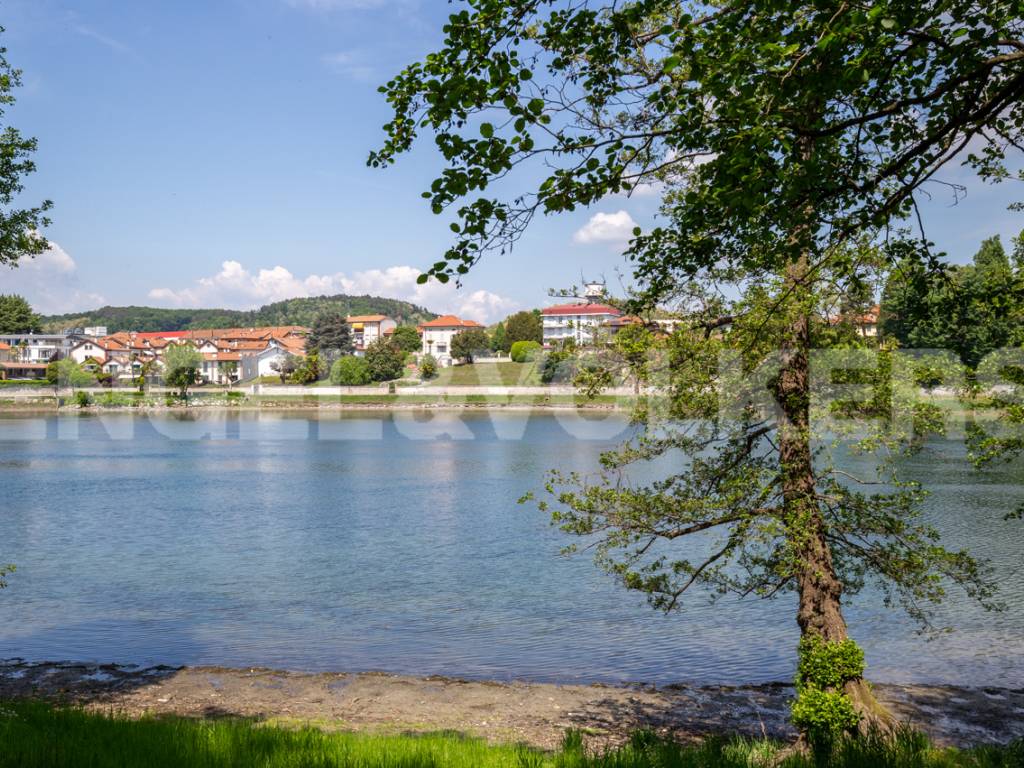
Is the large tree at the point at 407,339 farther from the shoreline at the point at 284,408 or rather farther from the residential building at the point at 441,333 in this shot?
the shoreline at the point at 284,408

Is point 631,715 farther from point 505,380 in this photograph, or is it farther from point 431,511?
point 505,380

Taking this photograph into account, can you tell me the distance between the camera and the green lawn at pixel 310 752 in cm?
584

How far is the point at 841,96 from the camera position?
612cm

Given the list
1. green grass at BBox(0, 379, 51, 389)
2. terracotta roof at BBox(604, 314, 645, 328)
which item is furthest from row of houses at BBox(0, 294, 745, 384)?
terracotta roof at BBox(604, 314, 645, 328)

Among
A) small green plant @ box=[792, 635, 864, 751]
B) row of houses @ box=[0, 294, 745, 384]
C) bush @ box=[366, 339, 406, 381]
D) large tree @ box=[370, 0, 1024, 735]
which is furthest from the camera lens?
row of houses @ box=[0, 294, 745, 384]

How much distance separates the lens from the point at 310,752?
20.6 ft

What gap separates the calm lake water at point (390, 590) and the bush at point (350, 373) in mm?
69051

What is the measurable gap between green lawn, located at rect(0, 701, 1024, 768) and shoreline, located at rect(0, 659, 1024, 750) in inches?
114

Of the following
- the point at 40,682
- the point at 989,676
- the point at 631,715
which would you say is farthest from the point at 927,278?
the point at 40,682

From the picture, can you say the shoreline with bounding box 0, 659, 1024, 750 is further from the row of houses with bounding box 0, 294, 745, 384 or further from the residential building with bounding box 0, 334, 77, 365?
the residential building with bounding box 0, 334, 77, 365

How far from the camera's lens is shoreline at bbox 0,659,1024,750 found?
419 inches

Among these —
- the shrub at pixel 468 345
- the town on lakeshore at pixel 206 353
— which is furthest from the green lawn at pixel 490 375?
the shrub at pixel 468 345

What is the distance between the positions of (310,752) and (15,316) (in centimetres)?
15199

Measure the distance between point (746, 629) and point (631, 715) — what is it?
18.2 feet
